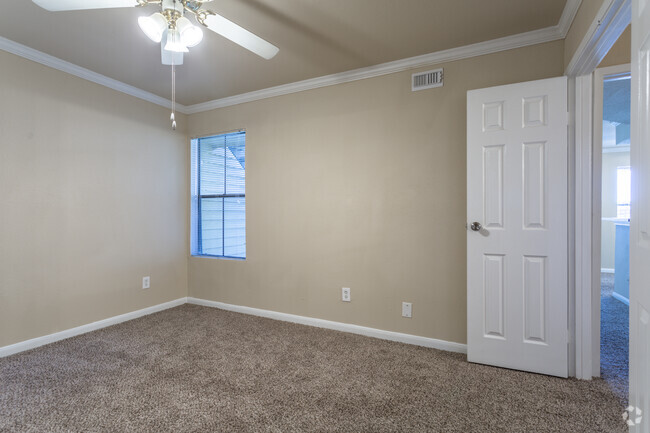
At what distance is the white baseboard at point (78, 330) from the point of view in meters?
2.58

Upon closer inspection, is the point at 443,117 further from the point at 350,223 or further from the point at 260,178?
the point at 260,178

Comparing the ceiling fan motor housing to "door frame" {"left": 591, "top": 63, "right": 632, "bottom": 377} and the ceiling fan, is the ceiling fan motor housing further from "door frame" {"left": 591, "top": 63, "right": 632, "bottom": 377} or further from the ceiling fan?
"door frame" {"left": 591, "top": 63, "right": 632, "bottom": 377}

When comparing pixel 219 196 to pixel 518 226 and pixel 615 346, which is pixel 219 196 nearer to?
pixel 518 226

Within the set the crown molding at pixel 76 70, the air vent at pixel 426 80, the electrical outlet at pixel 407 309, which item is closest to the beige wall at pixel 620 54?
the air vent at pixel 426 80

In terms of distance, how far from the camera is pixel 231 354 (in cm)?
256

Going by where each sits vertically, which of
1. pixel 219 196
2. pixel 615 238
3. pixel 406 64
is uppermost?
pixel 406 64

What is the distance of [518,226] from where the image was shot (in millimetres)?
2303

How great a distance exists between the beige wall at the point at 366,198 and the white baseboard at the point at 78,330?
81 centimetres

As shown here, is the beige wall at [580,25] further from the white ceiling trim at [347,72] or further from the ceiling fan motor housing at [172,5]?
the ceiling fan motor housing at [172,5]

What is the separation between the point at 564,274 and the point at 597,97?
46.4 inches

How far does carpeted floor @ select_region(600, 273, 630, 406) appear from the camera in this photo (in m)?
2.12

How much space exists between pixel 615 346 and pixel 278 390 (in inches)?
106

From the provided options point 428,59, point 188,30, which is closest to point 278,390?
point 188,30

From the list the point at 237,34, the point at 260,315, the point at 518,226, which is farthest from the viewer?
the point at 260,315
